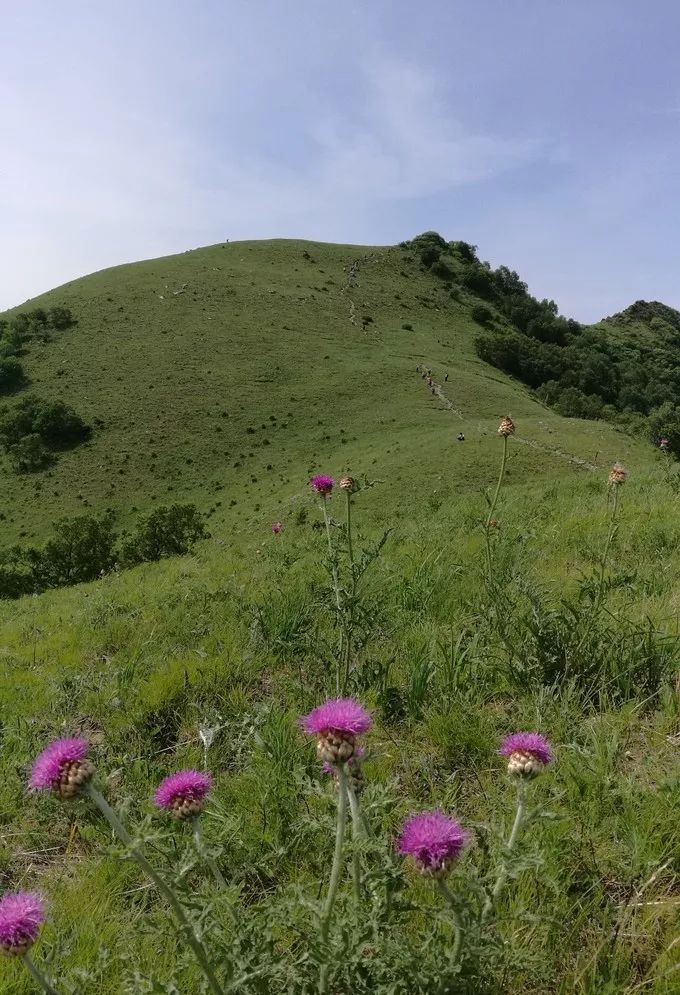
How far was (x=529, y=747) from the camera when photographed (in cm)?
188

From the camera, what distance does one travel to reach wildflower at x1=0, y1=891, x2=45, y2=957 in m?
1.49

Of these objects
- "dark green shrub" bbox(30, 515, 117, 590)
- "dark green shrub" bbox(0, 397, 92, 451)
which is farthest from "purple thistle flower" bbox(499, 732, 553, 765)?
"dark green shrub" bbox(0, 397, 92, 451)

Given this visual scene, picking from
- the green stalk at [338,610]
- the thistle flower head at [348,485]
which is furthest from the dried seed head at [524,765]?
the thistle flower head at [348,485]

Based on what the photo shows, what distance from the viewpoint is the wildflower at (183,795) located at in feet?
5.98

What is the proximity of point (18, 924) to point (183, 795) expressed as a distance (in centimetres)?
49

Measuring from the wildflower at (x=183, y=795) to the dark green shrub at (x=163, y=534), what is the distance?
27.6m

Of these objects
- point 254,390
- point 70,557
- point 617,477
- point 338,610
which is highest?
point 254,390

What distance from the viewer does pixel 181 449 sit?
168 feet

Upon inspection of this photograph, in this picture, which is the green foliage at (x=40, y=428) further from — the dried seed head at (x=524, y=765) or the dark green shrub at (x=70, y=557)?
the dried seed head at (x=524, y=765)

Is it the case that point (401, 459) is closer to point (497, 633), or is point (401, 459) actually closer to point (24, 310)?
point (497, 633)

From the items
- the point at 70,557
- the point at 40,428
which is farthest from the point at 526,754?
the point at 40,428

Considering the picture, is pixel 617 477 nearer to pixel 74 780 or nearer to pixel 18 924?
pixel 74 780

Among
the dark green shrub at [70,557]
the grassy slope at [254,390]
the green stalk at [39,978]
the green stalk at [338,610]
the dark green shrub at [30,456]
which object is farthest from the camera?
the dark green shrub at [30,456]

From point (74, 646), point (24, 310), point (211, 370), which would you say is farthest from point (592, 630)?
point (24, 310)
